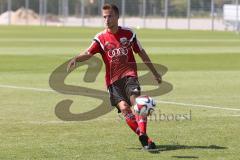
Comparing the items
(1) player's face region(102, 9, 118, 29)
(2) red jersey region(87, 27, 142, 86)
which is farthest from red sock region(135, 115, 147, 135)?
(1) player's face region(102, 9, 118, 29)

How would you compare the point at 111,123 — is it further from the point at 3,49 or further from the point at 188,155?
the point at 3,49

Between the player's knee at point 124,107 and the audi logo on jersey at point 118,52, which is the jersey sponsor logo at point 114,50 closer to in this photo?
the audi logo on jersey at point 118,52

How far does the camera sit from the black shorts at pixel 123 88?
10719 millimetres

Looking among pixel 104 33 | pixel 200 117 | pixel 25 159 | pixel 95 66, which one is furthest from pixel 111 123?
pixel 95 66

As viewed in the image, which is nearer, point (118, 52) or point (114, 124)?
point (118, 52)

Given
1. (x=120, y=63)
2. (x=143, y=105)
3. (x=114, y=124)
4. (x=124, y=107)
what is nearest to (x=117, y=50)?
(x=120, y=63)

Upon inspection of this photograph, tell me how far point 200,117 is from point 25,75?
10146 millimetres

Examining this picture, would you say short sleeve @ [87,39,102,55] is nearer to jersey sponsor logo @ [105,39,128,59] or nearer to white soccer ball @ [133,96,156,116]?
jersey sponsor logo @ [105,39,128,59]

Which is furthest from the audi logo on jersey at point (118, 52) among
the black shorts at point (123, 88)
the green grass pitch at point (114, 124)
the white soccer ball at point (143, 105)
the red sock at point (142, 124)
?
the green grass pitch at point (114, 124)

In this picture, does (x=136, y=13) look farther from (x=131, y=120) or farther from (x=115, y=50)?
(x=131, y=120)

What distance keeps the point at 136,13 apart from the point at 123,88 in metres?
77.7

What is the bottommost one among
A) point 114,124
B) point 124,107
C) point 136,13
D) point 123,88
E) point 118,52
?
point 136,13

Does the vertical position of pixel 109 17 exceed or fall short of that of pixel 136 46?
it exceeds it

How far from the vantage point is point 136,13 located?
289 ft
